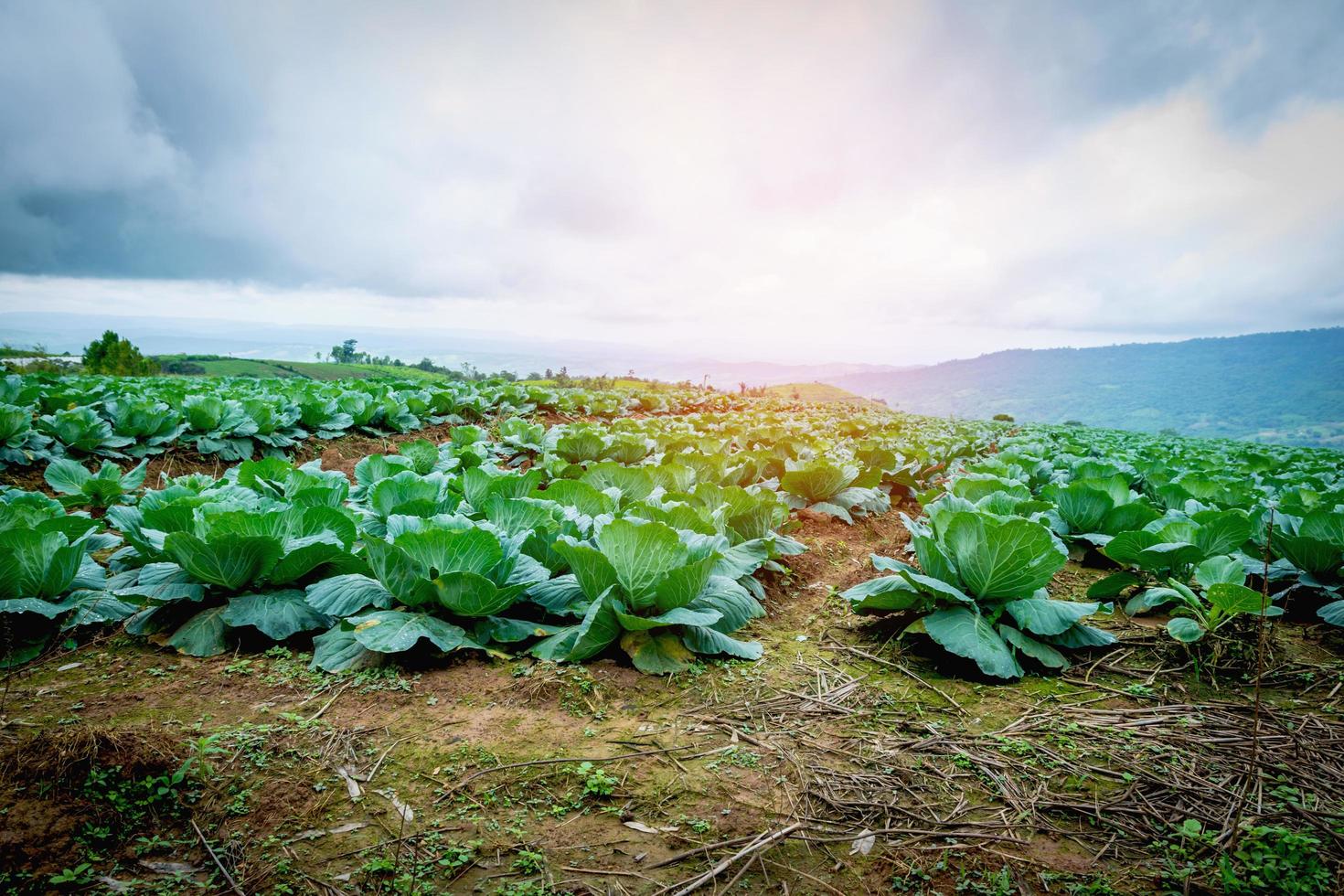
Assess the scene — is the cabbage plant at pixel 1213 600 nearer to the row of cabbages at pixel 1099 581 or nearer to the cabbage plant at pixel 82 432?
the row of cabbages at pixel 1099 581

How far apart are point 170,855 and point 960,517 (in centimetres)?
333

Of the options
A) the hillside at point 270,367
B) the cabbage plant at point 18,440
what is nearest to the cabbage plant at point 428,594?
the cabbage plant at point 18,440

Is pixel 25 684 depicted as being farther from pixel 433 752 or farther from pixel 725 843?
pixel 725 843

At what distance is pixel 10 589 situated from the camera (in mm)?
2711

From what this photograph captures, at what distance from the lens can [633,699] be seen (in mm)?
2654

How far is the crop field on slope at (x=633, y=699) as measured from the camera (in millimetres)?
1729

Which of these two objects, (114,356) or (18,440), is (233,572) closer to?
(18,440)

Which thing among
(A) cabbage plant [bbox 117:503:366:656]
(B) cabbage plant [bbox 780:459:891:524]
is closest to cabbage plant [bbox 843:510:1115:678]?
(B) cabbage plant [bbox 780:459:891:524]

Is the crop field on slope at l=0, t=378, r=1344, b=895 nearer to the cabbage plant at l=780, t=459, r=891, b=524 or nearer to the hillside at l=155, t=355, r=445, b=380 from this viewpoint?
the cabbage plant at l=780, t=459, r=891, b=524

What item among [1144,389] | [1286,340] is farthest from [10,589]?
[1286,340]

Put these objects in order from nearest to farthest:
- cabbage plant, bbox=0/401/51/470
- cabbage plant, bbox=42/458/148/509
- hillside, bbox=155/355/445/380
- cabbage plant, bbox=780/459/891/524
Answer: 1. cabbage plant, bbox=42/458/148/509
2. cabbage plant, bbox=0/401/51/470
3. cabbage plant, bbox=780/459/891/524
4. hillside, bbox=155/355/445/380

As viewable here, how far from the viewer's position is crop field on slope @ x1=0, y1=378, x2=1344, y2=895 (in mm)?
1729

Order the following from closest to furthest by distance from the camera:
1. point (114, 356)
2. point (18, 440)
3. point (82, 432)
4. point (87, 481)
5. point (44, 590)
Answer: point (44, 590)
point (87, 481)
point (18, 440)
point (82, 432)
point (114, 356)

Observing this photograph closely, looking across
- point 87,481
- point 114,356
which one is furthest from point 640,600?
point 114,356
